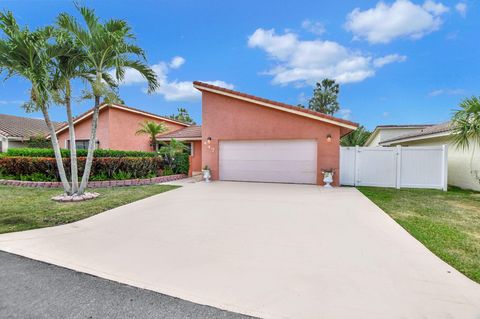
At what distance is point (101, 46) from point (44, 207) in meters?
5.61

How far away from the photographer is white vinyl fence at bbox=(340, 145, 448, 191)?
1195 centimetres

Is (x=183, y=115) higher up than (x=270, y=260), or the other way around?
(x=183, y=115)

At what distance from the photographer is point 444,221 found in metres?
6.36

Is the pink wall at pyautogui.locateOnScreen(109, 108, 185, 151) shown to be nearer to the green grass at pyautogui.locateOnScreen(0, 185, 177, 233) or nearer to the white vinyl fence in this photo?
the green grass at pyautogui.locateOnScreen(0, 185, 177, 233)

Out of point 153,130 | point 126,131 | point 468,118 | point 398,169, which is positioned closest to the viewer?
point 468,118

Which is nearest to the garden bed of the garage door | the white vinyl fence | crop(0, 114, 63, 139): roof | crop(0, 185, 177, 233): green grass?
crop(0, 185, 177, 233): green grass

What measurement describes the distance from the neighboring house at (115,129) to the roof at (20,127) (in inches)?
124

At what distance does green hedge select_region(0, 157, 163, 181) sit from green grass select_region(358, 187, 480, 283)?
11.5 metres

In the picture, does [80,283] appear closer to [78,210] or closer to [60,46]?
[78,210]

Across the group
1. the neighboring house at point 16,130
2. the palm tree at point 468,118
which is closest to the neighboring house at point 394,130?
the palm tree at point 468,118

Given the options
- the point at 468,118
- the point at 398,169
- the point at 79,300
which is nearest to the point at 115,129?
the point at 79,300

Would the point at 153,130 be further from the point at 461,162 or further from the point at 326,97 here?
the point at 326,97

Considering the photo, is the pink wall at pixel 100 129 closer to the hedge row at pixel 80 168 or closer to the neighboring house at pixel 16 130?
the neighboring house at pixel 16 130

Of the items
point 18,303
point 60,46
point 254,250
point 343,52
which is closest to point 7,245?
point 18,303
